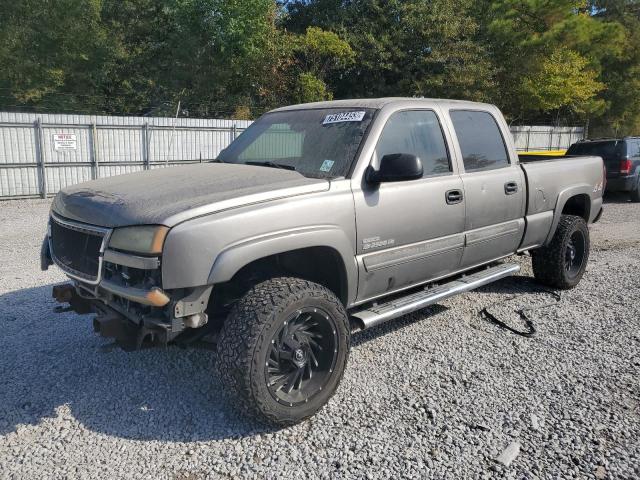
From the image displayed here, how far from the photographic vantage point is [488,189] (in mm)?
4516

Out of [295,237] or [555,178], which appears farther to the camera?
[555,178]

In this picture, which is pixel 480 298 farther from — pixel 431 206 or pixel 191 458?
pixel 191 458

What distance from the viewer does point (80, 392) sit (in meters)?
3.54

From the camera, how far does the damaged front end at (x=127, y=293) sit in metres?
2.77

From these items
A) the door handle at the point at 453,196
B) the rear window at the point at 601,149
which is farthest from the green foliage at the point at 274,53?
the door handle at the point at 453,196

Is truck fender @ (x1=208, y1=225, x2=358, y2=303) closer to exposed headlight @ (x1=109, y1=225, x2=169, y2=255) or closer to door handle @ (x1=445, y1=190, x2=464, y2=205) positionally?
exposed headlight @ (x1=109, y1=225, x2=169, y2=255)

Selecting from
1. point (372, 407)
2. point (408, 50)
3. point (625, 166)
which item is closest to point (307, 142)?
point (372, 407)

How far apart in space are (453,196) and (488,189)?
539 mm

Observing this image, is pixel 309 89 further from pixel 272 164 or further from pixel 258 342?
pixel 258 342

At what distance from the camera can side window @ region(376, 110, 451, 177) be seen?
3.84 metres

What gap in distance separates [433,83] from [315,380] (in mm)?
24855

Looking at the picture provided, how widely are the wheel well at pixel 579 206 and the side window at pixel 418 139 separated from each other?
8.23 feet

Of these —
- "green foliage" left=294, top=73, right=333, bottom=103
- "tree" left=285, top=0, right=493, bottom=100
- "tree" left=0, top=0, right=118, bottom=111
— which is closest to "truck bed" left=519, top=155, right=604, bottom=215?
"green foliage" left=294, top=73, right=333, bottom=103

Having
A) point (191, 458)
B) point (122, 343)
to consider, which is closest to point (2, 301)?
point (122, 343)
